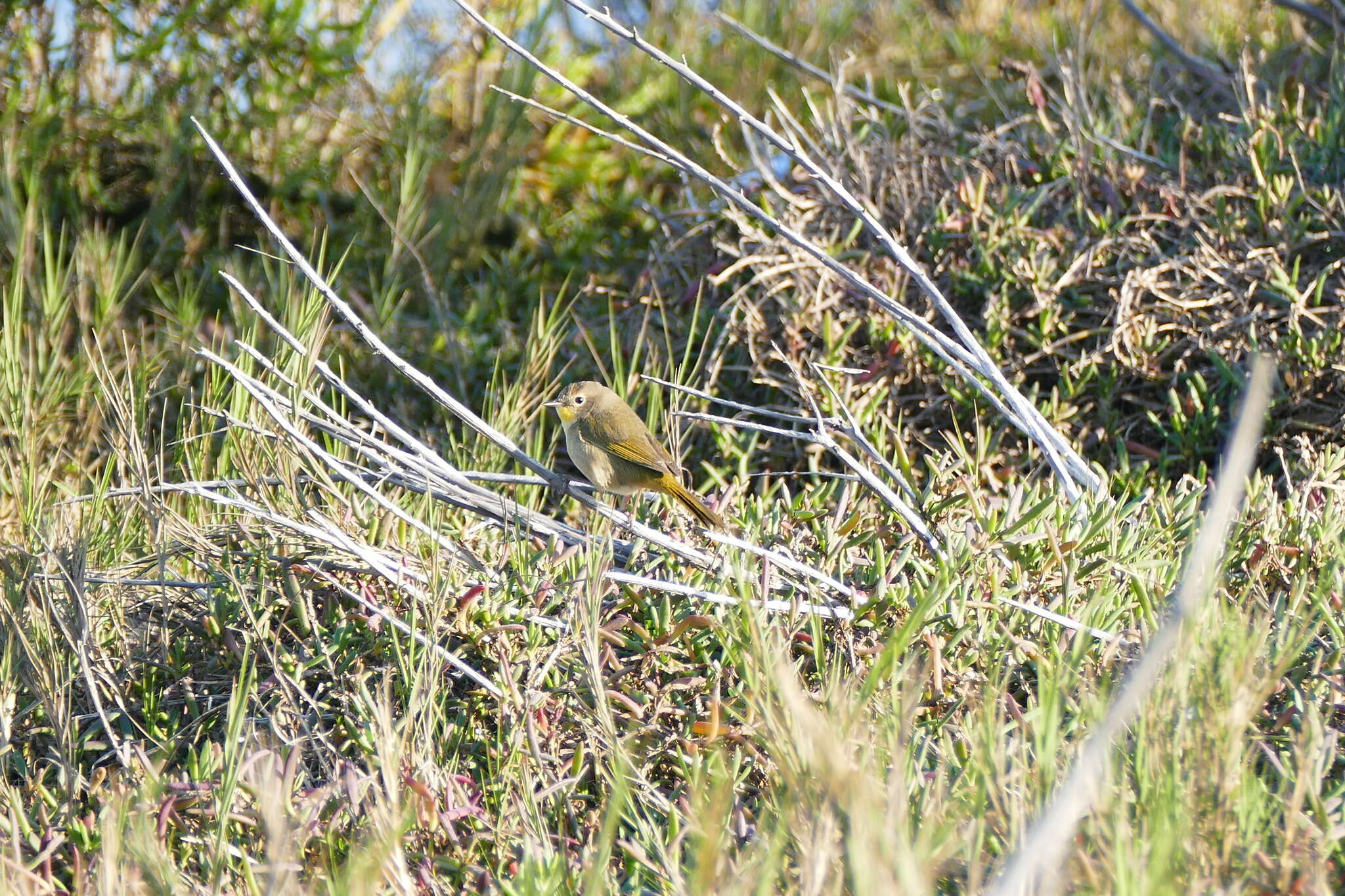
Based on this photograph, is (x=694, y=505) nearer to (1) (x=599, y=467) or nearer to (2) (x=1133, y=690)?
(1) (x=599, y=467)

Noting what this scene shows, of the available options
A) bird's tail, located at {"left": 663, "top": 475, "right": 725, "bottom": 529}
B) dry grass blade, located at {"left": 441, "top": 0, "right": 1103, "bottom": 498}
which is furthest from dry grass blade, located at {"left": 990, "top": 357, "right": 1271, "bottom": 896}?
bird's tail, located at {"left": 663, "top": 475, "right": 725, "bottom": 529}

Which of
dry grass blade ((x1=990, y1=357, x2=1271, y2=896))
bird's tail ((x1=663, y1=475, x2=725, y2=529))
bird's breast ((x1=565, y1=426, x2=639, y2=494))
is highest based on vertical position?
dry grass blade ((x1=990, y1=357, x2=1271, y2=896))

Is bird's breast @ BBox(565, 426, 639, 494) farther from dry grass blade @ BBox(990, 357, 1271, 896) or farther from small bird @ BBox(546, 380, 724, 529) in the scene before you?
dry grass blade @ BBox(990, 357, 1271, 896)

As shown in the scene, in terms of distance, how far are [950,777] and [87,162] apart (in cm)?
528

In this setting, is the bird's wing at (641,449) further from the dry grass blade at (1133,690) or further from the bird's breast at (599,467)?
the dry grass blade at (1133,690)

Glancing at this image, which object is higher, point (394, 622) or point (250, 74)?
point (250, 74)

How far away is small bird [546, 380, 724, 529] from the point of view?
3.32 m

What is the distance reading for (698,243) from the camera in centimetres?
479

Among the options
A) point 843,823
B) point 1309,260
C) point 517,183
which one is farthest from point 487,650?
point 517,183

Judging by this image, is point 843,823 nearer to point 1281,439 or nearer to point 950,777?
point 950,777

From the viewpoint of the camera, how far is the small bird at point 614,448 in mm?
3320

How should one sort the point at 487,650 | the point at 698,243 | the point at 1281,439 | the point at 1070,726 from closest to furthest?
the point at 1070,726 → the point at 487,650 → the point at 1281,439 → the point at 698,243

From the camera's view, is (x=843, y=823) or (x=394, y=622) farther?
(x=394, y=622)

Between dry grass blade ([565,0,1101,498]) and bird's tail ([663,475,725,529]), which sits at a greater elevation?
dry grass blade ([565,0,1101,498])
